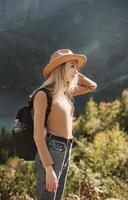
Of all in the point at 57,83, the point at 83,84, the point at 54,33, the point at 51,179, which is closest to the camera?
the point at 51,179

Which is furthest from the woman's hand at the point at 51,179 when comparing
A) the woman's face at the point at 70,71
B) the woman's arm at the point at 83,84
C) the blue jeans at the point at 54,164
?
the woman's arm at the point at 83,84

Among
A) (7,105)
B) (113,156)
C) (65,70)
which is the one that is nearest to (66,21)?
(7,105)

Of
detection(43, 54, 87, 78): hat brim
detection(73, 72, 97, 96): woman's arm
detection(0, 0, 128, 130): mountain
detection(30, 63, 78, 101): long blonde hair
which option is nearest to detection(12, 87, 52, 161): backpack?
detection(30, 63, 78, 101): long blonde hair

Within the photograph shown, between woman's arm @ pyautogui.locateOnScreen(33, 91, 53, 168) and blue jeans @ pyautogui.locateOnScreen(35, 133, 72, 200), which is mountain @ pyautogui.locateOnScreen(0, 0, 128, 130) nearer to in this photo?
blue jeans @ pyautogui.locateOnScreen(35, 133, 72, 200)

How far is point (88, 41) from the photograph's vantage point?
111 m

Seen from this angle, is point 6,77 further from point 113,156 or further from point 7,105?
point 113,156

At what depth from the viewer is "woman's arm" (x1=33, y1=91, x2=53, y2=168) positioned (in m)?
3.70

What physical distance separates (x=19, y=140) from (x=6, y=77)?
98759 mm

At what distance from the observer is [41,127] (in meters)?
3.71

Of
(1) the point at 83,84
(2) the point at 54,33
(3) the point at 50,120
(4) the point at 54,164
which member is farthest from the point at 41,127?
(2) the point at 54,33

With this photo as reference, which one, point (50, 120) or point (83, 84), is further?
point (83, 84)

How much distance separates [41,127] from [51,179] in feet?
1.17

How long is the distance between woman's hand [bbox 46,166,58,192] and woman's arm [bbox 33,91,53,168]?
0.04 meters

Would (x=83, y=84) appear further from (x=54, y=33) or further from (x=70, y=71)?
(x=54, y=33)
